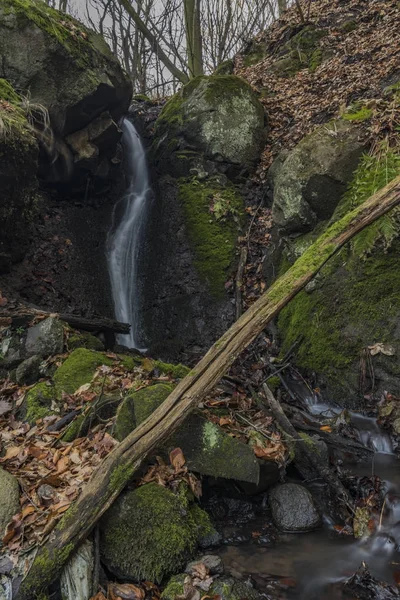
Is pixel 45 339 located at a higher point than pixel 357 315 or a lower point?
higher

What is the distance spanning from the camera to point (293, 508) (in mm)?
3848

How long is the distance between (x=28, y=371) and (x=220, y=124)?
7299mm

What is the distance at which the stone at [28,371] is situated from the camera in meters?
5.34

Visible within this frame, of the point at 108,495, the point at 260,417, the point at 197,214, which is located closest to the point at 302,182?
the point at 197,214

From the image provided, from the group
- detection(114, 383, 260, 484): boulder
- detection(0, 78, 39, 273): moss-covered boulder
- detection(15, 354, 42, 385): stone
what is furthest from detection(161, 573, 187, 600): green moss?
detection(0, 78, 39, 273): moss-covered boulder

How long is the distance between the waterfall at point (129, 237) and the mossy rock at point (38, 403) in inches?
144

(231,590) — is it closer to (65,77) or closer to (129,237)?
(129,237)

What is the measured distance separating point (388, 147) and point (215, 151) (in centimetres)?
438

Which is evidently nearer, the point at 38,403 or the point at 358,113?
the point at 38,403

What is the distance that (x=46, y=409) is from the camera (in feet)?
15.2

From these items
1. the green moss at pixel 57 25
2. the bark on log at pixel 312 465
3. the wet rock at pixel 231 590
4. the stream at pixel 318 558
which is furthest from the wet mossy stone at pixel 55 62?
the wet rock at pixel 231 590

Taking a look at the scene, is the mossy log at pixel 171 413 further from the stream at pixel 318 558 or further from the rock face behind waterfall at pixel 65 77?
the rock face behind waterfall at pixel 65 77

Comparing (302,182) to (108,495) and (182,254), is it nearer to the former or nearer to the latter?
(182,254)

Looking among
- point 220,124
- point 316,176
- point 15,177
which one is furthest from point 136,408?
point 220,124
